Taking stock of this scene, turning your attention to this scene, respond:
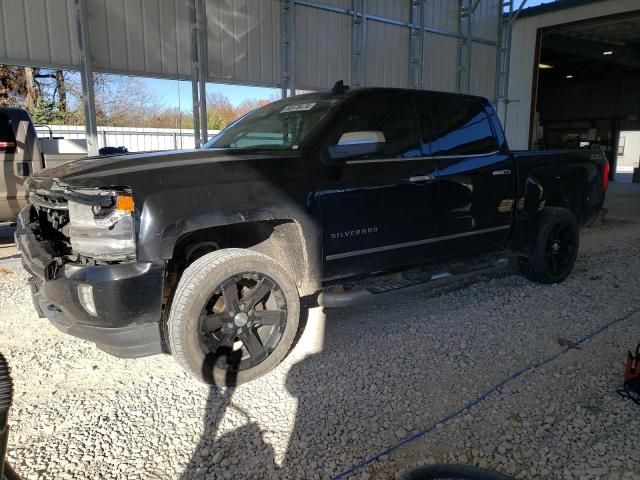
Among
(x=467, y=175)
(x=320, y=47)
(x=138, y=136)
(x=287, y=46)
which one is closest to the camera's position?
(x=467, y=175)

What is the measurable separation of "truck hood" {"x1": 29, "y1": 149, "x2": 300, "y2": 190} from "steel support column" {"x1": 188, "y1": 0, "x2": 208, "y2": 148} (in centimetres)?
685

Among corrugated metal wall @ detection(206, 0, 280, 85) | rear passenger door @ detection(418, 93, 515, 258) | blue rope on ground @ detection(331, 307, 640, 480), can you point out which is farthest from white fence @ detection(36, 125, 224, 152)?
blue rope on ground @ detection(331, 307, 640, 480)

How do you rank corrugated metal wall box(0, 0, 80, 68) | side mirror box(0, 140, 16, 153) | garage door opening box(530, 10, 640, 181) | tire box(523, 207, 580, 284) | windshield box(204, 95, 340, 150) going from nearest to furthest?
windshield box(204, 95, 340, 150) → tire box(523, 207, 580, 284) → side mirror box(0, 140, 16, 153) → corrugated metal wall box(0, 0, 80, 68) → garage door opening box(530, 10, 640, 181)

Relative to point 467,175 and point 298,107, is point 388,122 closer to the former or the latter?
point 298,107

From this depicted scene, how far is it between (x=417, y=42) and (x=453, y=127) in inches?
419

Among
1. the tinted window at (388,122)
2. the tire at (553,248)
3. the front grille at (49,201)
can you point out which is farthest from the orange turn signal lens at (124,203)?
the tire at (553,248)

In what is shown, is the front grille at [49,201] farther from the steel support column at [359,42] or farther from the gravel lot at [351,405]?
the steel support column at [359,42]

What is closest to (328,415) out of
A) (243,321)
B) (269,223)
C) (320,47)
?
(243,321)

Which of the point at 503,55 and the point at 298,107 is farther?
the point at 503,55

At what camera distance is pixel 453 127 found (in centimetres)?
456

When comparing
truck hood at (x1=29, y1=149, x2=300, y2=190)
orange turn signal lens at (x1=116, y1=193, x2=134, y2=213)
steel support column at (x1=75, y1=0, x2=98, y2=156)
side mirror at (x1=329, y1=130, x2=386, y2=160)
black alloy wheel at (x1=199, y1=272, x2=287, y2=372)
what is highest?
steel support column at (x1=75, y1=0, x2=98, y2=156)

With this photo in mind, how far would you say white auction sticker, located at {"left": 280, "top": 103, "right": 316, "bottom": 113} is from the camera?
413 centimetres

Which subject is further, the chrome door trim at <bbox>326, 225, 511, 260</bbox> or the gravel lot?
the chrome door trim at <bbox>326, 225, 511, 260</bbox>

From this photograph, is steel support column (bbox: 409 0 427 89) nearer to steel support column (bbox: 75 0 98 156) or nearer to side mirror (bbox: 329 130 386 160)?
steel support column (bbox: 75 0 98 156)
